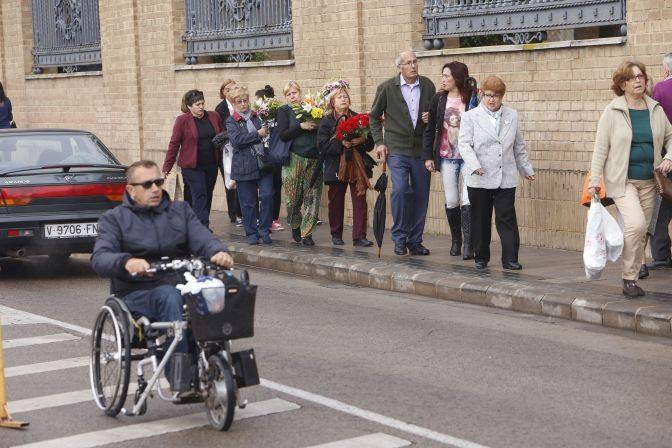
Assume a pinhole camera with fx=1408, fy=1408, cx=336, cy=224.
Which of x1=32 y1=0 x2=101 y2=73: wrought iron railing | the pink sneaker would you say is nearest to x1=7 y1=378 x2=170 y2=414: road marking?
the pink sneaker

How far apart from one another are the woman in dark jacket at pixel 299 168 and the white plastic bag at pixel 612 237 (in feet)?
16.1

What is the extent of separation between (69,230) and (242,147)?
256 centimetres

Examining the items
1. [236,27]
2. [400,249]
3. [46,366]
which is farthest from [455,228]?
[236,27]

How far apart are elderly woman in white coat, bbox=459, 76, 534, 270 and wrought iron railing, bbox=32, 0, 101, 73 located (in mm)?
13979

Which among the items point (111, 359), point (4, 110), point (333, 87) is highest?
point (333, 87)

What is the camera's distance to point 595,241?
1145 centimetres

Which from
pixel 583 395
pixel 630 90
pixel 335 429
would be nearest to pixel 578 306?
pixel 630 90

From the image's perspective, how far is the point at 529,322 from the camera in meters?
11.2

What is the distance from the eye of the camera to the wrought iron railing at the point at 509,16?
14.5 meters

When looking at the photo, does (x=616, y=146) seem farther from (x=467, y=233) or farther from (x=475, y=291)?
(x=467, y=233)

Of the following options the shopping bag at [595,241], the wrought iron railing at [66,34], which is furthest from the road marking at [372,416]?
the wrought iron railing at [66,34]

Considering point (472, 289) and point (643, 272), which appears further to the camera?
point (643, 272)

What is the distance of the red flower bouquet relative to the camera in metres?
14.9

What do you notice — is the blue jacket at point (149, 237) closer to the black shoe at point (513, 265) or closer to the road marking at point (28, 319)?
the road marking at point (28, 319)
